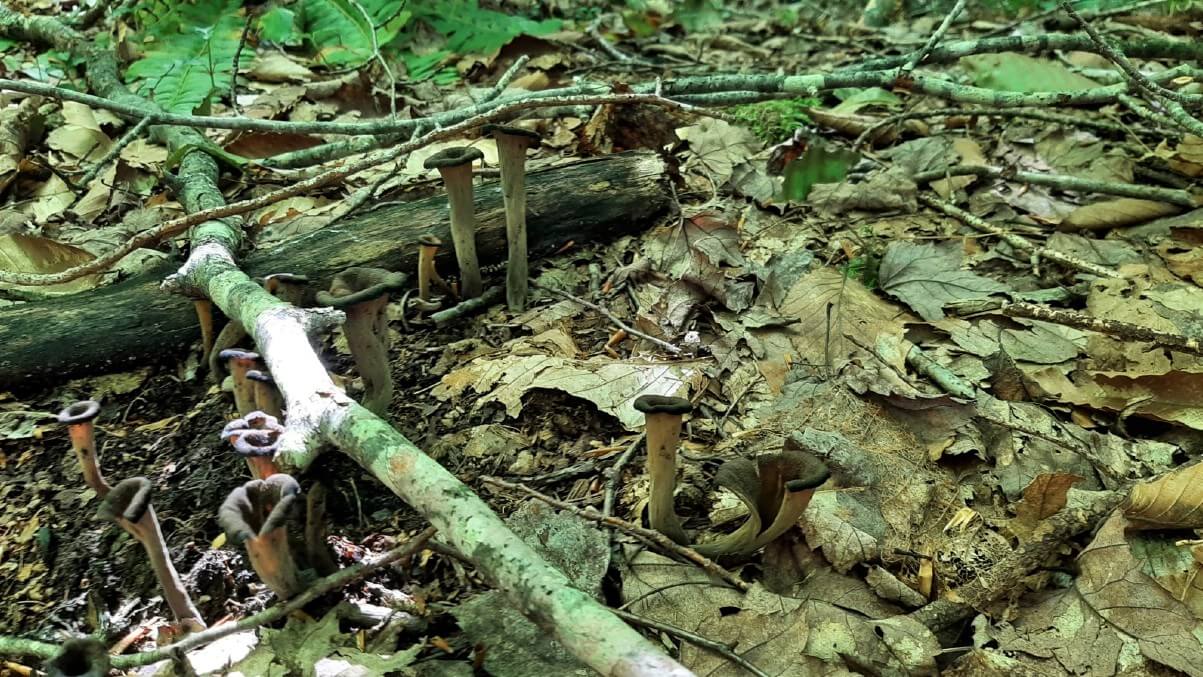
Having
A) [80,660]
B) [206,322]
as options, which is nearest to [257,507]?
[80,660]

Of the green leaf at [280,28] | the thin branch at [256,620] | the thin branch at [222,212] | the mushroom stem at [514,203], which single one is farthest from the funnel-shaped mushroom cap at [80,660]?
the green leaf at [280,28]

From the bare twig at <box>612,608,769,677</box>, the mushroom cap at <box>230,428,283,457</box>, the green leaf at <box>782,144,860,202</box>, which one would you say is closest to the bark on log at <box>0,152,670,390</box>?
the green leaf at <box>782,144,860,202</box>

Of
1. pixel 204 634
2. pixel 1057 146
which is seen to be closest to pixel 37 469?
pixel 204 634

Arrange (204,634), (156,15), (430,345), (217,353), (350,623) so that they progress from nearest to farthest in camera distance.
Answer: (204,634) < (350,623) < (217,353) < (430,345) < (156,15)

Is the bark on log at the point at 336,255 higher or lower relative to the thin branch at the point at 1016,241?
higher

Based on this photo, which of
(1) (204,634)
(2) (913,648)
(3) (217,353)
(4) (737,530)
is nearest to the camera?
(1) (204,634)

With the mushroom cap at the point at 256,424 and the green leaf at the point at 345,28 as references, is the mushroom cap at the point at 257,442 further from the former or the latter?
the green leaf at the point at 345,28

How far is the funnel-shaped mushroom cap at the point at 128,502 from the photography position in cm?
186

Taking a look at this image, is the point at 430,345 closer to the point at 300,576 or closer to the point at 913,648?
the point at 300,576

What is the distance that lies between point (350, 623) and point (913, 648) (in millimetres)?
1474

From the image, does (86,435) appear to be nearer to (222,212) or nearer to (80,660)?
(80,660)

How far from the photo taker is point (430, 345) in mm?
3258

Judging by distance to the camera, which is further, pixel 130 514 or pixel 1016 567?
pixel 1016 567

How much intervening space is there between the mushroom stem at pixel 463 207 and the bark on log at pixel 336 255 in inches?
7.4
